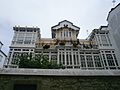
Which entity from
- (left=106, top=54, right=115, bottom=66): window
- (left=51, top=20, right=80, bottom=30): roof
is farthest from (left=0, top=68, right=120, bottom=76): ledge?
(left=51, top=20, right=80, bottom=30): roof

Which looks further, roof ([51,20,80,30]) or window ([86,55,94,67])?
roof ([51,20,80,30])

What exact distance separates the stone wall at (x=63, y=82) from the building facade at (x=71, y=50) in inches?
503

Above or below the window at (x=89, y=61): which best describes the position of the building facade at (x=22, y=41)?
above

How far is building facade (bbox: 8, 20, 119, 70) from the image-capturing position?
19188 mm

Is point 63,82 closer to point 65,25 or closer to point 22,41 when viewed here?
point 22,41


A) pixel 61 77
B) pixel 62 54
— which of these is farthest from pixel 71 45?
pixel 61 77

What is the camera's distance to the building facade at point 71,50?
63.0 ft

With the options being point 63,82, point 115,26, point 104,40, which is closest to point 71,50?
point 104,40

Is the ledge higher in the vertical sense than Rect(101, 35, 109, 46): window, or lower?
lower

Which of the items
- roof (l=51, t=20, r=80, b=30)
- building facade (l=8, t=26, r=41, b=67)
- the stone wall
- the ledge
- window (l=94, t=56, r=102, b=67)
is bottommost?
the stone wall

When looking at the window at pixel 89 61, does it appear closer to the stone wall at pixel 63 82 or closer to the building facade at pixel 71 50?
the building facade at pixel 71 50

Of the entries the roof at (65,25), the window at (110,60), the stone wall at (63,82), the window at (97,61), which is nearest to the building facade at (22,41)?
the roof at (65,25)

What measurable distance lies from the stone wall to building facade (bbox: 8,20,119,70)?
12.8 metres

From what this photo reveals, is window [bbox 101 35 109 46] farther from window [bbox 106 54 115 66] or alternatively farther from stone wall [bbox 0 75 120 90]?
stone wall [bbox 0 75 120 90]
